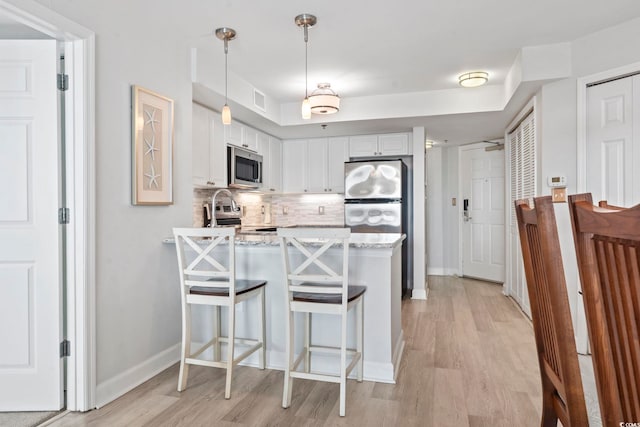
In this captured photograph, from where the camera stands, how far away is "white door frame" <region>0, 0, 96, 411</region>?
7.09 feet

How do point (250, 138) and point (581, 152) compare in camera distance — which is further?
point (250, 138)

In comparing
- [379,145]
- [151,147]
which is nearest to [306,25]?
[151,147]

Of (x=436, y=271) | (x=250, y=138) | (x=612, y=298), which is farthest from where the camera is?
(x=436, y=271)

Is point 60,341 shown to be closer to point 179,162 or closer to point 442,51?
point 179,162

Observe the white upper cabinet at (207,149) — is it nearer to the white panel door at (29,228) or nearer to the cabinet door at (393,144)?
the white panel door at (29,228)

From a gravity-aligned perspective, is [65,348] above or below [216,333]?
above

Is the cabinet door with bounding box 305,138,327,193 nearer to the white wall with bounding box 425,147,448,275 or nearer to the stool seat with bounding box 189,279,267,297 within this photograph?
the white wall with bounding box 425,147,448,275

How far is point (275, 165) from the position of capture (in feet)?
18.1

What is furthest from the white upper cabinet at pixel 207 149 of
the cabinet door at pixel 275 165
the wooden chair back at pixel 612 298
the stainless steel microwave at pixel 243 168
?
the wooden chair back at pixel 612 298

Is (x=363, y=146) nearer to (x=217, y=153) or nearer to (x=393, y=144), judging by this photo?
(x=393, y=144)

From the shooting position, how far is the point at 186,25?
286 centimetres

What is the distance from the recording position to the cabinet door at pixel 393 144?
525 centimetres

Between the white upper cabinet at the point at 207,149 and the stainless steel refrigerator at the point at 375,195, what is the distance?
1.66 m

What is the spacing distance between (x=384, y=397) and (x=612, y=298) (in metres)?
1.90
